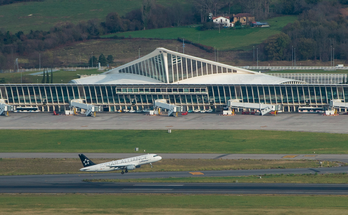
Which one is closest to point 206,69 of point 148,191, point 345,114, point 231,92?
point 231,92

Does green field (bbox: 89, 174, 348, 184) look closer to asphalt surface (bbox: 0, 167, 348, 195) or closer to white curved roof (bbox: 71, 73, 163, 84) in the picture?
asphalt surface (bbox: 0, 167, 348, 195)

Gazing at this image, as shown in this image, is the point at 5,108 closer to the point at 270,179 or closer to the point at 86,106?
the point at 86,106

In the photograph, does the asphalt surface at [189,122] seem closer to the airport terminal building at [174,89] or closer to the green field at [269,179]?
the airport terminal building at [174,89]

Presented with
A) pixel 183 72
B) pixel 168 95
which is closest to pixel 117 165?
pixel 168 95

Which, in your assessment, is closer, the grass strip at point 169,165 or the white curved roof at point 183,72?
the grass strip at point 169,165

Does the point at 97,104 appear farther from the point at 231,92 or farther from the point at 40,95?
the point at 231,92

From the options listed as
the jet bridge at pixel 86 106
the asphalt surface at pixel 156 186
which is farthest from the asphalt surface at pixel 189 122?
the asphalt surface at pixel 156 186

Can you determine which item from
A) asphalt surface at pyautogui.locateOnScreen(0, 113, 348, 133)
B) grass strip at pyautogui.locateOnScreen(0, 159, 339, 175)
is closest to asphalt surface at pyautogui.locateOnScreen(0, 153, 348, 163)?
grass strip at pyautogui.locateOnScreen(0, 159, 339, 175)
